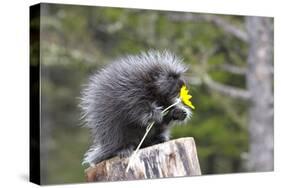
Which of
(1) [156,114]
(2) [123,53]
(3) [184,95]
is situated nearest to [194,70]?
(2) [123,53]

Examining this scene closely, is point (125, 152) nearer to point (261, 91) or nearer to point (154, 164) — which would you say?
point (154, 164)

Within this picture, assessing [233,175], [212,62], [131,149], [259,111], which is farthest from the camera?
[212,62]

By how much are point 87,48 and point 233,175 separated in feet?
14.7

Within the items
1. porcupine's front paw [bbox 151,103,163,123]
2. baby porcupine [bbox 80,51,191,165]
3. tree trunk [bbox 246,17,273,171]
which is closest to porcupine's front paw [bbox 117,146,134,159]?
baby porcupine [bbox 80,51,191,165]

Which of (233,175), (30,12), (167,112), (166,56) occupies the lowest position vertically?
(233,175)

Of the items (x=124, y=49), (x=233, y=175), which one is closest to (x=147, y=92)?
(x=233, y=175)

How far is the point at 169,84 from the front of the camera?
21.4ft

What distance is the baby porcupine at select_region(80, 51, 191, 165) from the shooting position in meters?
6.29

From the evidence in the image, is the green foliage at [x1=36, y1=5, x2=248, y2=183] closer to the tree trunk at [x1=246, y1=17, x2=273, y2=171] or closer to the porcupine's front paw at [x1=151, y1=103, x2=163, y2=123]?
the tree trunk at [x1=246, y1=17, x2=273, y2=171]

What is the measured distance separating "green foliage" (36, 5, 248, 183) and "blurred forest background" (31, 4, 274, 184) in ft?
0.06

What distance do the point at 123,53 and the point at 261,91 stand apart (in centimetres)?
295

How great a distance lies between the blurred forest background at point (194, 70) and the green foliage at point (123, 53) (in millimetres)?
19

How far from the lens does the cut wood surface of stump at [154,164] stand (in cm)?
616
